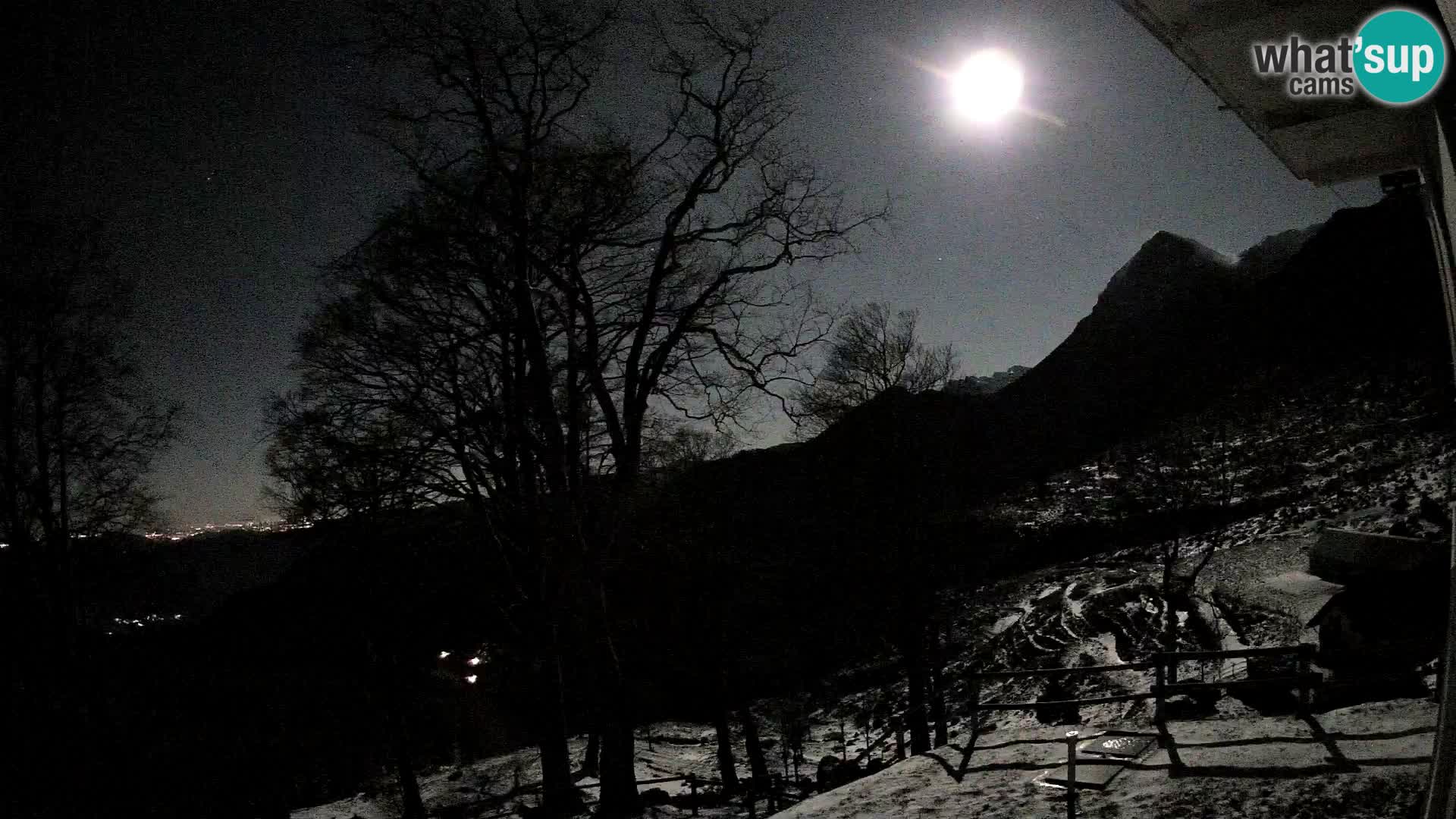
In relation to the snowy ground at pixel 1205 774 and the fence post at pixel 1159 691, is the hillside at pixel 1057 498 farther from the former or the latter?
the snowy ground at pixel 1205 774

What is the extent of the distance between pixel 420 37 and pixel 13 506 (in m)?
11.8

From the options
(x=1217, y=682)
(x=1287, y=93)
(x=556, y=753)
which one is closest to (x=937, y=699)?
(x=556, y=753)

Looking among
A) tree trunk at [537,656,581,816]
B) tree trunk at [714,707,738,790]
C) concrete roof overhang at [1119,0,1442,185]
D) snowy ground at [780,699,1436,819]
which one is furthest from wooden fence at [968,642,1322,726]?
tree trunk at [714,707,738,790]

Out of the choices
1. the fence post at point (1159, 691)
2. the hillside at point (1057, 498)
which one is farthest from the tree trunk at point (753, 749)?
the fence post at point (1159, 691)

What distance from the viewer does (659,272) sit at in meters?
10.5

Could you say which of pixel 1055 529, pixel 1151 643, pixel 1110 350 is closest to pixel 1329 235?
pixel 1110 350

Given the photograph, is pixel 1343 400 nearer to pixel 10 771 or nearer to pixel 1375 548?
pixel 1375 548

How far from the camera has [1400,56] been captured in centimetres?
266

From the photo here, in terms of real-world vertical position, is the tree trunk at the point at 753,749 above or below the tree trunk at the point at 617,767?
below

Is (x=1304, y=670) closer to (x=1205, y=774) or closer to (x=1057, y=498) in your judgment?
(x=1205, y=774)

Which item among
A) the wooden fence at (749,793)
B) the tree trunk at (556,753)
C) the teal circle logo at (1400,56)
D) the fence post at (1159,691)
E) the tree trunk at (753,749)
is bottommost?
the tree trunk at (753,749)

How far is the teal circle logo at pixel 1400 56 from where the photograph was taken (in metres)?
2.54

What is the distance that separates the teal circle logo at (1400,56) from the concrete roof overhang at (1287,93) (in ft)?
0.14

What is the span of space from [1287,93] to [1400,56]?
0.44 m
